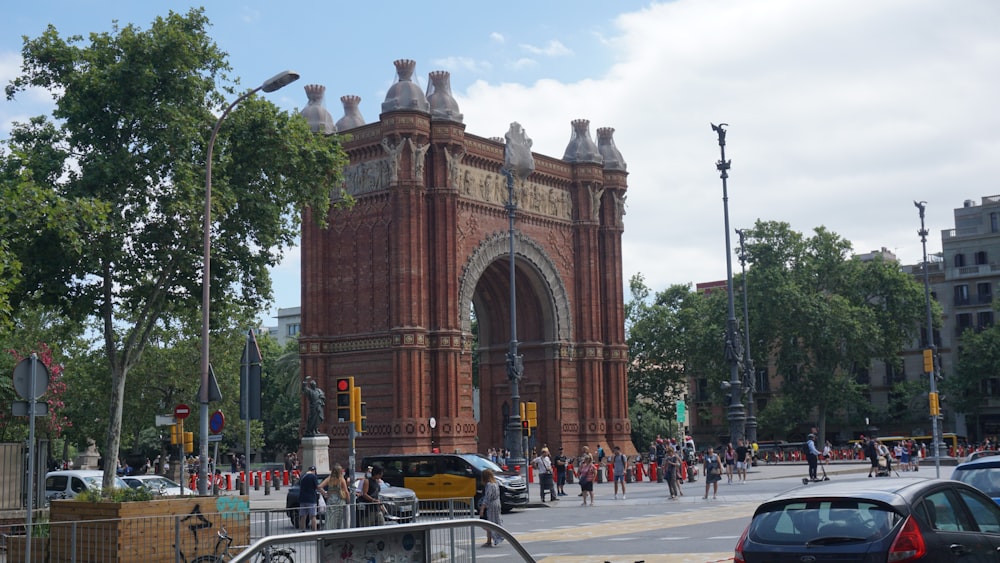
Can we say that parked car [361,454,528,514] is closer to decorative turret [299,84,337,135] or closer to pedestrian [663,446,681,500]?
pedestrian [663,446,681,500]

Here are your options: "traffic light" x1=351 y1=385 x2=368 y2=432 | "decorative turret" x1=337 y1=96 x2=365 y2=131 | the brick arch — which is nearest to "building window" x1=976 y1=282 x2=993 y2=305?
the brick arch

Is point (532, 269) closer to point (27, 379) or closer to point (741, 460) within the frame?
point (741, 460)

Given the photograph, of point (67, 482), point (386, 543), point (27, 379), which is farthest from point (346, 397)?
point (386, 543)

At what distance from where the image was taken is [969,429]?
79250 mm

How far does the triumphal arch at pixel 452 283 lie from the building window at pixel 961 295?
123ft

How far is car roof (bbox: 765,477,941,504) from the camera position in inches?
332

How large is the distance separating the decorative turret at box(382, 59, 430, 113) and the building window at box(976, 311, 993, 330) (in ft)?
171

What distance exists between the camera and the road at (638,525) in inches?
659

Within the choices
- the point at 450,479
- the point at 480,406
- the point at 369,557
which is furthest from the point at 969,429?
the point at 369,557

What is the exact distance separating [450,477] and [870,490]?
861 inches

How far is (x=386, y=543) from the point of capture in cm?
580

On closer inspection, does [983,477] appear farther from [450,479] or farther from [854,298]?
[854,298]

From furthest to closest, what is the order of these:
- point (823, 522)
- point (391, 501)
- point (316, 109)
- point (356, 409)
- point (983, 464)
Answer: point (316, 109), point (391, 501), point (356, 409), point (983, 464), point (823, 522)

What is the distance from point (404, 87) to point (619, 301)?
17.4 m
